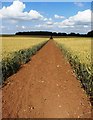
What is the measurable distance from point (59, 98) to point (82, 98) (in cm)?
87

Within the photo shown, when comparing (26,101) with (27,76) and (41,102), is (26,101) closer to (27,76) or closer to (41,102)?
(41,102)

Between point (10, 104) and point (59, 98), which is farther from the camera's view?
point (59, 98)

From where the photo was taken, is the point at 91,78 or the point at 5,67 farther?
the point at 5,67

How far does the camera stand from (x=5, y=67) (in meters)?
14.7

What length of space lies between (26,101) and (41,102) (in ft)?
1.72

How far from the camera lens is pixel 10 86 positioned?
1288 centimetres

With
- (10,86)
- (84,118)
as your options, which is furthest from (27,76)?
(84,118)

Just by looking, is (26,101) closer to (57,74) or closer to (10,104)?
(10,104)

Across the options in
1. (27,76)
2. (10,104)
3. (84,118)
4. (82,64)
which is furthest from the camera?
(27,76)

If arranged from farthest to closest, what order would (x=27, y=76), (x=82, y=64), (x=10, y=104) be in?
(x=27, y=76)
(x=82, y=64)
(x=10, y=104)

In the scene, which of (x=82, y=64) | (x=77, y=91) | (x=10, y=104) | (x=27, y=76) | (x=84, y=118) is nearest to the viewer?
(x=84, y=118)

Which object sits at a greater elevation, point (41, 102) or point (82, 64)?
point (82, 64)

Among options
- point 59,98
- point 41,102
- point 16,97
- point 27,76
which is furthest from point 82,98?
point 27,76

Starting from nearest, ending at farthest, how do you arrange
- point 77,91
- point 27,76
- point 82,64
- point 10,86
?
point 77,91 → point 10,86 → point 82,64 → point 27,76
